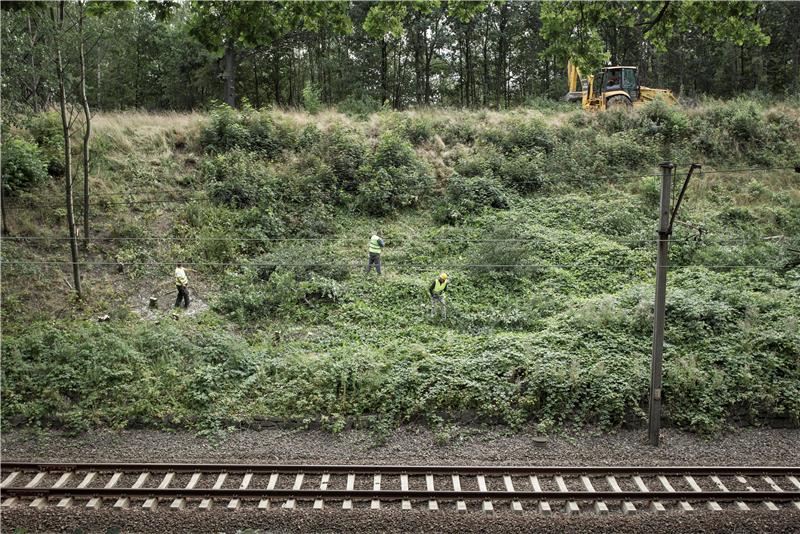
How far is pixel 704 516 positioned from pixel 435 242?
40.5 feet

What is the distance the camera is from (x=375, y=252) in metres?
18.4

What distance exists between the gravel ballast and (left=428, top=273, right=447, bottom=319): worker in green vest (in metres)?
4.66

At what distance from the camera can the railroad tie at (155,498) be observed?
9.66 meters

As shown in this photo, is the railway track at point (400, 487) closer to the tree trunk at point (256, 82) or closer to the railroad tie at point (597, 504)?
the railroad tie at point (597, 504)

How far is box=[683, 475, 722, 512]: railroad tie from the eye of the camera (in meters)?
9.78

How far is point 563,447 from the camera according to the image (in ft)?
39.3

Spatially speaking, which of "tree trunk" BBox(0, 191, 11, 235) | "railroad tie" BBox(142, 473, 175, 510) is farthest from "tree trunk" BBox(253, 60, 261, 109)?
"railroad tie" BBox(142, 473, 175, 510)

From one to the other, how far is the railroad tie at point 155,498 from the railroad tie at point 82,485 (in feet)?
3.93

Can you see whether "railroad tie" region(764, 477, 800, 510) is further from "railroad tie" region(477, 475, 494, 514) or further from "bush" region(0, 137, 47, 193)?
"bush" region(0, 137, 47, 193)

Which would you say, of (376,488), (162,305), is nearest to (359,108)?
(162,305)

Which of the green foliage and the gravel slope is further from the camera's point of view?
the green foliage

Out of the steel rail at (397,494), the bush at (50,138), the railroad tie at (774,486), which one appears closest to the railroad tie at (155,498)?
the steel rail at (397,494)

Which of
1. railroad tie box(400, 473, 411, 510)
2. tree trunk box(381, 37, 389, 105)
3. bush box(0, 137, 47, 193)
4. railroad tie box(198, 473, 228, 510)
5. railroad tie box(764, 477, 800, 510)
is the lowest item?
railroad tie box(764, 477, 800, 510)

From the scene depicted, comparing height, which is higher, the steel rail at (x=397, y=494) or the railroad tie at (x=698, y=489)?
the steel rail at (x=397, y=494)
